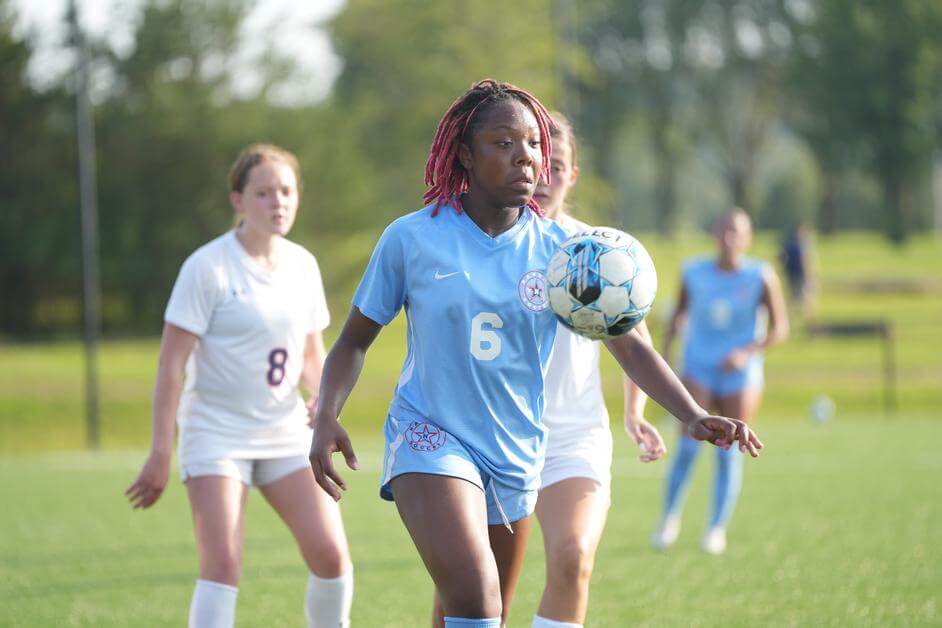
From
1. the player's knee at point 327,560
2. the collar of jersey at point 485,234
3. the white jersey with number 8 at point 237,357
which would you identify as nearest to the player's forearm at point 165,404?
the white jersey with number 8 at point 237,357

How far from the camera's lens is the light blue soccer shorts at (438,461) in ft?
13.1

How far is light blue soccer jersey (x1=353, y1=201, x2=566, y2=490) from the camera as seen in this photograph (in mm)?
4023

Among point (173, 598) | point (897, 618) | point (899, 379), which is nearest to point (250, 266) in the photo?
point (173, 598)

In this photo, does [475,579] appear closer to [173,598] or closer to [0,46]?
[173,598]

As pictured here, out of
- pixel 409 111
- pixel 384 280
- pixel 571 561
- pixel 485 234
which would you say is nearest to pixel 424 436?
pixel 384 280

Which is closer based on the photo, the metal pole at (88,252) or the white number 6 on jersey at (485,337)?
the white number 6 on jersey at (485,337)

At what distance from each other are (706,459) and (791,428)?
148 inches

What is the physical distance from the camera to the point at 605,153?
6719 centimetres

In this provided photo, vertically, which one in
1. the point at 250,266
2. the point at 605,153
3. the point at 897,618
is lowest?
the point at 897,618

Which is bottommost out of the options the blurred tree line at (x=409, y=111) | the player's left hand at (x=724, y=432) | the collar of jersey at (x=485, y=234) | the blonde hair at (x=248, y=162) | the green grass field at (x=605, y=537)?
the green grass field at (x=605, y=537)

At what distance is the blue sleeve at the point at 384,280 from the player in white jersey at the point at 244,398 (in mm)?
1429

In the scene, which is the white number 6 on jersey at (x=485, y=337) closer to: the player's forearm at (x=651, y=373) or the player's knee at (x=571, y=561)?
Answer: the player's forearm at (x=651, y=373)

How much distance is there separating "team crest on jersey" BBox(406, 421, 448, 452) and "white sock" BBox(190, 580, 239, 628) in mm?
1403

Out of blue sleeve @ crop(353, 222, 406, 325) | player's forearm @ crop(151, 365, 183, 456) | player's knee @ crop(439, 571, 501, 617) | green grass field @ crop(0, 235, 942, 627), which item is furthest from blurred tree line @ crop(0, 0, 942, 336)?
player's knee @ crop(439, 571, 501, 617)
